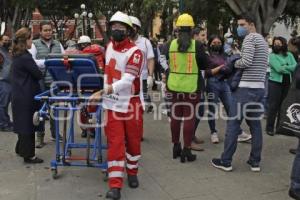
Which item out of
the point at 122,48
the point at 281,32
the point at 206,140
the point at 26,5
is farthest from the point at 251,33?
the point at 281,32

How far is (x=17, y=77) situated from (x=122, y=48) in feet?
6.11

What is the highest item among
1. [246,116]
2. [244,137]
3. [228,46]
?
[228,46]

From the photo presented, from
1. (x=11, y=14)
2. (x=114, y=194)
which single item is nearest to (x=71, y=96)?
(x=114, y=194)

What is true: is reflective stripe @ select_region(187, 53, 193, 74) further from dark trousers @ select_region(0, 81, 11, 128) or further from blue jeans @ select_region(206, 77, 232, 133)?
dark trousers @ select_region(0, 81, 11, 128)

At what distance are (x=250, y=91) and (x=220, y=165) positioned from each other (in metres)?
1.03

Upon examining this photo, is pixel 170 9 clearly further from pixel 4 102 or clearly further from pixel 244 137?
pixel 244 137

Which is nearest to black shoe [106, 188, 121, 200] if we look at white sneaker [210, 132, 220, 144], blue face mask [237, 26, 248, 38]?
blue face mask [237, 26, 248, 38]

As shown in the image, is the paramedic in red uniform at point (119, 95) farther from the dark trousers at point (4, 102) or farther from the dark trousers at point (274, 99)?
the dark trousers at point (4, 102)

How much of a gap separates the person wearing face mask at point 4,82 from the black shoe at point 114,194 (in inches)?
165

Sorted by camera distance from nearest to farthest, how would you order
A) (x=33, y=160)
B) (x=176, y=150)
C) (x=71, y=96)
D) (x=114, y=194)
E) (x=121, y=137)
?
(x=114, y=194), (x=121, y=137), (x=71, y=96), (x=33, y=160), (x=176, y=150)

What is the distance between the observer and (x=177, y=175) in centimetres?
561

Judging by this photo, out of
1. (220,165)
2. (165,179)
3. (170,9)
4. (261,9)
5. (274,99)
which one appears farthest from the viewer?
(170,9)

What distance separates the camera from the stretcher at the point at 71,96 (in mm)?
5102

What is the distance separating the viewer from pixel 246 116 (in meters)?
5.64
